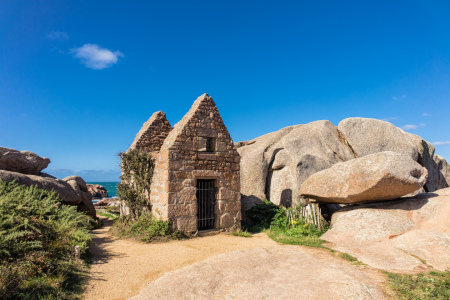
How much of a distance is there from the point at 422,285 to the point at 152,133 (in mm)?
Answer: 12023

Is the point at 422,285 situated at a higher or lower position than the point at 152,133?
lower

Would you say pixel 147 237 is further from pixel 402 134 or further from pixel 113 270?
pixel 402 134

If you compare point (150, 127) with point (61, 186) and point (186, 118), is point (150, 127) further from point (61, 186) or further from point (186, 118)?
point (61, 186)

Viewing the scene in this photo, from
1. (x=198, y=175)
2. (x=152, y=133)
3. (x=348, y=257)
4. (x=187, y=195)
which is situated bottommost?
(x=348, y=257)

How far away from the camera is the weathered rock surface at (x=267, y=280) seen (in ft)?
16.4

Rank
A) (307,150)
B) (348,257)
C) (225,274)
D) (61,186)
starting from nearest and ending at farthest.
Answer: (225,274), (348,257), (61,186), (307,150)

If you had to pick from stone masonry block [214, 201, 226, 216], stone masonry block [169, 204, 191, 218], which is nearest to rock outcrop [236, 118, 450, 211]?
stone masonry block [214, 201, 226, 216]

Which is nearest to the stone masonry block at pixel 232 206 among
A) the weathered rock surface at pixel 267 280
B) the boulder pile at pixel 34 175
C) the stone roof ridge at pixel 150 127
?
the weathered rock surface at pixel 267 280

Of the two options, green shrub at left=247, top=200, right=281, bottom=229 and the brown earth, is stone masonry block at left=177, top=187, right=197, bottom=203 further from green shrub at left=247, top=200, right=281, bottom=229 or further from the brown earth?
green shrub at left=247, top=200, right=281, bottom=229

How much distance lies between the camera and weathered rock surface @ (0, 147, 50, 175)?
→ 11.5 meters

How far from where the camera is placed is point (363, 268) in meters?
6.27

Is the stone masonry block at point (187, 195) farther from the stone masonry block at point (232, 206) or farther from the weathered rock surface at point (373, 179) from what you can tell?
the weathered rock surface at point (373, 179)

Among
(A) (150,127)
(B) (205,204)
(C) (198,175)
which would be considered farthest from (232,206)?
(A) (150,127)

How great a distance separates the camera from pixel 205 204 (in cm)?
1105
